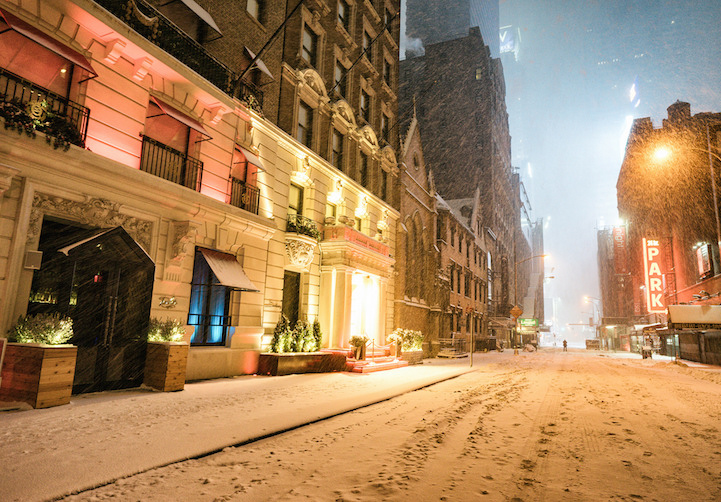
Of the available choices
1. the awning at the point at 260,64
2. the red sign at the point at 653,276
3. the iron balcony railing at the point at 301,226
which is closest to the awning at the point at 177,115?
the awning at the point at 260,64

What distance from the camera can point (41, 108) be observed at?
8.86m

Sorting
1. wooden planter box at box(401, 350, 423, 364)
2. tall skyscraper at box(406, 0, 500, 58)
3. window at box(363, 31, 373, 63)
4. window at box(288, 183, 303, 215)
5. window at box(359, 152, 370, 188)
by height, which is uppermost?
tall skyscraper at box(406, 0, 500, 58)

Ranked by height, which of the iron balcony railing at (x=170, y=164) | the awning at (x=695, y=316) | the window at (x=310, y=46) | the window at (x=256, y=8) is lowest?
the awning at (x=695, y=316)

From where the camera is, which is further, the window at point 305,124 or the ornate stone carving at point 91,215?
the window at point 305,124

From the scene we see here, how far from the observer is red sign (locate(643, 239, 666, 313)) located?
3769 cm

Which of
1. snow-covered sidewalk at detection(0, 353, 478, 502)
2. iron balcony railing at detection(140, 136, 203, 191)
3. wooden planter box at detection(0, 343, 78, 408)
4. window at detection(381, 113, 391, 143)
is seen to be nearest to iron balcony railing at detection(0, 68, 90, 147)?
iron balcony railing at detection(140, 136, 203, 191)

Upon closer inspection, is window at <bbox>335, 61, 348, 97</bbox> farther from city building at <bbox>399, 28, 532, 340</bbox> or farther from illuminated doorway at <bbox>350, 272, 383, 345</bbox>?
city building at <bbox>399, 28, 532, 340</bbox>

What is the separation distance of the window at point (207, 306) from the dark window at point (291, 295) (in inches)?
152

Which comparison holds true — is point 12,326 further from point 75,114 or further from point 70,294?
point 75,114

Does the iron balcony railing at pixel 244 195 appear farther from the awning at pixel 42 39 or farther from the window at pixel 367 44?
the window at pixel 367 44

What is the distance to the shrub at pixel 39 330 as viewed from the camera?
807 centimetres

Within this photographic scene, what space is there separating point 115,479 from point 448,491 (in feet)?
11.7

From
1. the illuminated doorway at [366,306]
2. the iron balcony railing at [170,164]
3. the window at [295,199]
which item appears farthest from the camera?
the illuminated doorway at [366,306]

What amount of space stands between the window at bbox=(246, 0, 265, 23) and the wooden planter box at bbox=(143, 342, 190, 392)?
13.7 m
